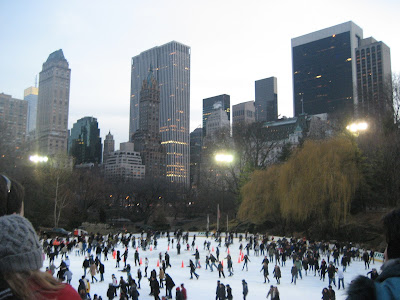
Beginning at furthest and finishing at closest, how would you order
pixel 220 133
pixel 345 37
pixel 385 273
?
1. pixel 345 37
2. pixel 220 133
3. pixel 385 273

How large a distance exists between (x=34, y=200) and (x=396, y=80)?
4998 cm

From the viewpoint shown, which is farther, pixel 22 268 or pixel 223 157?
pixel 223 157

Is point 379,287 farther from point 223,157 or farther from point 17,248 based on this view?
point 223,157

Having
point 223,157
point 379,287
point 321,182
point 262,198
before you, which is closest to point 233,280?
point 321,182

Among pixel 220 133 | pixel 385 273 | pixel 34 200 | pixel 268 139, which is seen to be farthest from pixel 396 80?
pixel 385 273

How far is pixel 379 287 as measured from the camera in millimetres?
1667

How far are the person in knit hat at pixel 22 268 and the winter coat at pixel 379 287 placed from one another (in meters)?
1.25

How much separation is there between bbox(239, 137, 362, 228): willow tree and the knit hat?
1284 inches

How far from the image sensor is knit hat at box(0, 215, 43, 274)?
1.53m

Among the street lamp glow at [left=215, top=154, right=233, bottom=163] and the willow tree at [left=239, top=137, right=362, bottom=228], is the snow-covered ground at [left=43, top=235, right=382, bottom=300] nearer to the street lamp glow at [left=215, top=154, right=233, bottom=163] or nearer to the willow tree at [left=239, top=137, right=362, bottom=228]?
the willow tree at [left=239, top=137, right=362, bottom=228]

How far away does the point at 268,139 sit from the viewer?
59.8 m

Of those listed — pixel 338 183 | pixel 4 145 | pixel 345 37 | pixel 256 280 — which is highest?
pixel 345 37

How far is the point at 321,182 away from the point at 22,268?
3310 centimetres

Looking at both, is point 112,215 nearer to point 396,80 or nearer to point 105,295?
point 396,80
